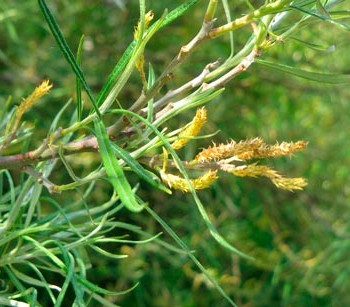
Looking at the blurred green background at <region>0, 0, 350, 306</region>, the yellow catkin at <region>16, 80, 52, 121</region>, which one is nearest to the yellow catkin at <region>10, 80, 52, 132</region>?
the yellow catkin at <region>16, 80, 52, 121</region>

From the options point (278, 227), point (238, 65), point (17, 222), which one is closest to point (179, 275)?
point (278, 227)

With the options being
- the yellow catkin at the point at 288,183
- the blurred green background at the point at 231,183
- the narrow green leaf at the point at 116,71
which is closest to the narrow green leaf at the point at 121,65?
the narrow green leaf at the point at 116,71

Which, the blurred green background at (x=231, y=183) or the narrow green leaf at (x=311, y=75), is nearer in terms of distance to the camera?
the narrow green leaf at (x=311, y=75)

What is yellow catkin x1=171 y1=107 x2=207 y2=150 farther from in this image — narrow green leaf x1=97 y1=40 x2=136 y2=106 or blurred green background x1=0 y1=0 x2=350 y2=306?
blurred green background x1=0 y1=0 x2=350 y2=306

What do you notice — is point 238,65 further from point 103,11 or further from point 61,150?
point 103,11

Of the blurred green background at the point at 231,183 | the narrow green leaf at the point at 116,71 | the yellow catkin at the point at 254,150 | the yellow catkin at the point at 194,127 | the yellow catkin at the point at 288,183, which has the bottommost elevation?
the blurred green background at the point at 231,183

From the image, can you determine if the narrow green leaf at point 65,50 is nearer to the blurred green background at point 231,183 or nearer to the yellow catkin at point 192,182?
the yellow catkin at point 192,182
